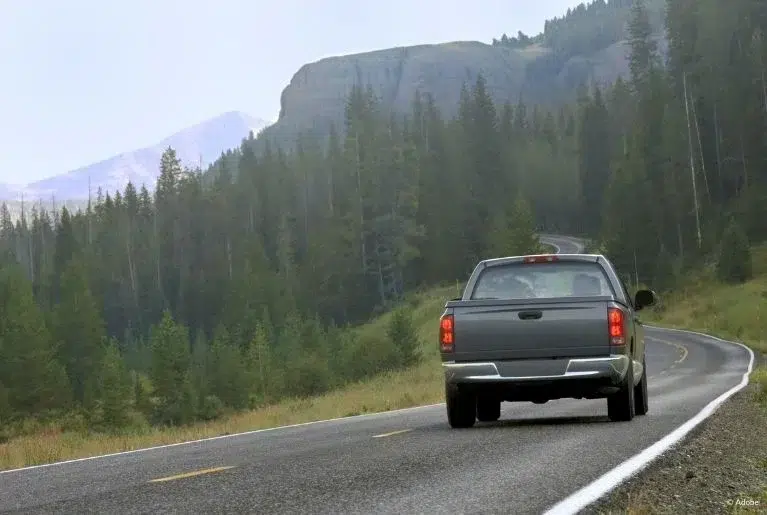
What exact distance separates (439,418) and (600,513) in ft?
29.0

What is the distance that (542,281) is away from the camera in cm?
1192

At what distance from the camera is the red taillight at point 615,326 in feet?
35.4

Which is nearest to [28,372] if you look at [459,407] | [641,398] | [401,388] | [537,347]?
[401,388]

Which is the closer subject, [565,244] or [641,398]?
[641,398]

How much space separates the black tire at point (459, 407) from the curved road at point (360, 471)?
0.25 metres

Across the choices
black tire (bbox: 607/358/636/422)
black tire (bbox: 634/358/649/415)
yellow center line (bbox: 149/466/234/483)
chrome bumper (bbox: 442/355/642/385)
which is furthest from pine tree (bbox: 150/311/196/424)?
yellow center line (bbox: 149/466/234/483)

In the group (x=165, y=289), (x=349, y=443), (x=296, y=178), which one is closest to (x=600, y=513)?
(x=349, y=443)

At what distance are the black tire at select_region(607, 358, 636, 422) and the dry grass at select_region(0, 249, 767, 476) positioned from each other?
611cm

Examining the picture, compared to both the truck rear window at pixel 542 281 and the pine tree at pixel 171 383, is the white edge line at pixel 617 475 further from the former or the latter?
the pine tree at pixel 171 383

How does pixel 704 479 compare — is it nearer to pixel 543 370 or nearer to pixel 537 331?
pixel 543 370

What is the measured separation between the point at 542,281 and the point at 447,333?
1603mm

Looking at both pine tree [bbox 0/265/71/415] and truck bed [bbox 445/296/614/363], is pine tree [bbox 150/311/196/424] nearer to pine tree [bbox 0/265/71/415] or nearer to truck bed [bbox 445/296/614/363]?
pine tree [bbox 0/265/71/415]

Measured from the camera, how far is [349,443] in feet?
33.4

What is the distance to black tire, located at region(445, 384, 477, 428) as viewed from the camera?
11.3 meters
